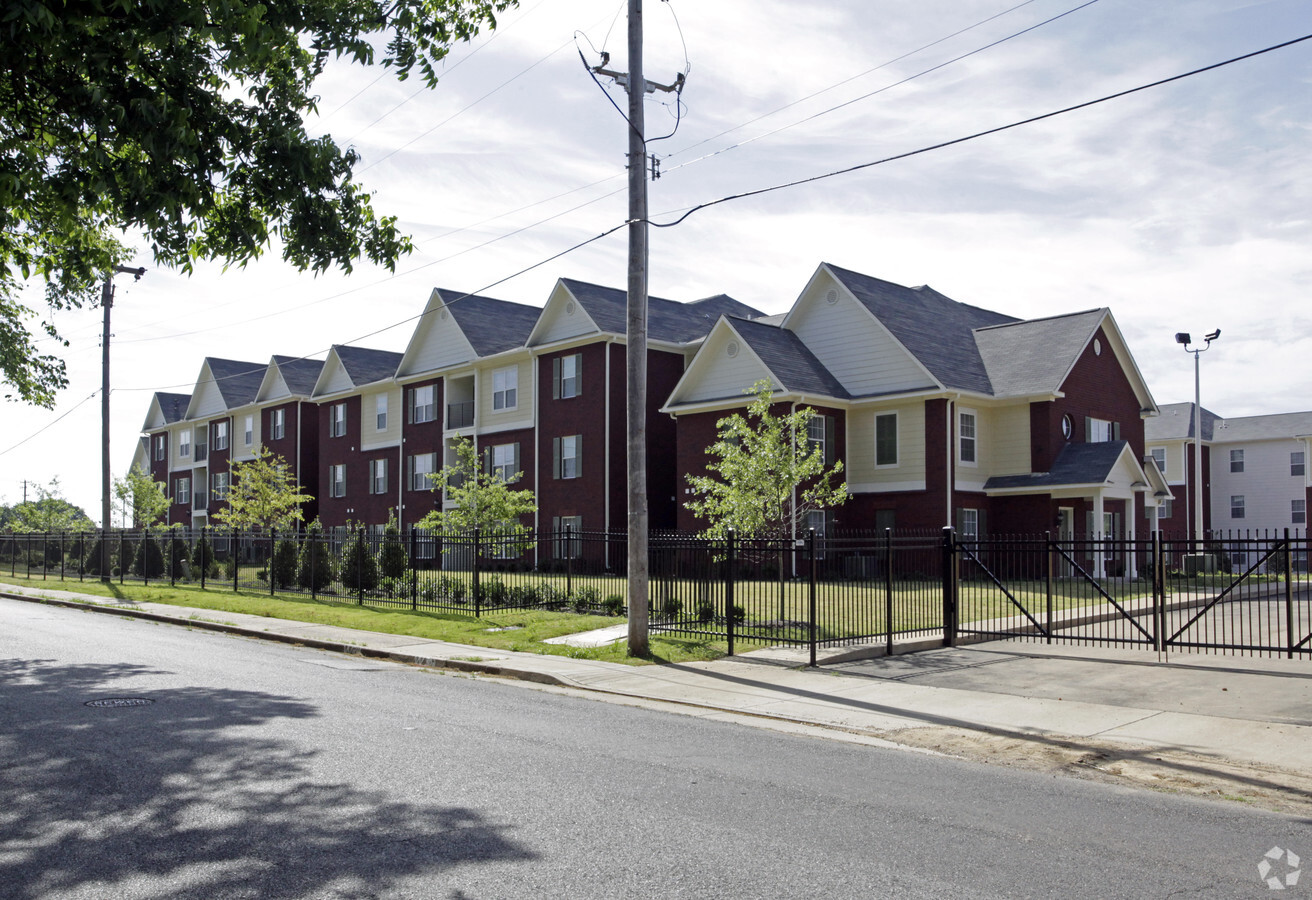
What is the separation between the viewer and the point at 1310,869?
599 cm

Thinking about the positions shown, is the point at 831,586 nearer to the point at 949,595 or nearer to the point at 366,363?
the point at 949,595

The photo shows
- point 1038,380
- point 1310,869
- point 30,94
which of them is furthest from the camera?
point 1038,380

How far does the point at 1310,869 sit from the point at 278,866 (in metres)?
5.75

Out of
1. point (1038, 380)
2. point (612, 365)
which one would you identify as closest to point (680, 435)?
point (612, 365)

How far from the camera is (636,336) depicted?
16.1m

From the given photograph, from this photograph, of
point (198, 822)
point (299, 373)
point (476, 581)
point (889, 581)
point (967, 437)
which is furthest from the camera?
point (299, 373)

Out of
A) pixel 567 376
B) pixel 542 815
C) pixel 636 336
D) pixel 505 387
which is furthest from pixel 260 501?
pixel 542 815

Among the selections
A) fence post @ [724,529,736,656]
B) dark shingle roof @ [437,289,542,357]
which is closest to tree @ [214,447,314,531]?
dark shingle roof @ [437,289,542,357]

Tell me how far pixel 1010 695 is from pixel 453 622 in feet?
38.4

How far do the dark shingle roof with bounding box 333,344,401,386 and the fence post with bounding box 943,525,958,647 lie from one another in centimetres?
3613

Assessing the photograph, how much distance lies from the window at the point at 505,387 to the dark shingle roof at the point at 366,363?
29.2 ft

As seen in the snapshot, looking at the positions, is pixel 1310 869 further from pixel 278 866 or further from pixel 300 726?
pixel 300 726

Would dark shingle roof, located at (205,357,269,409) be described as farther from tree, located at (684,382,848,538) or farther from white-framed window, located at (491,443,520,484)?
tree, located at (684,382,848,538)

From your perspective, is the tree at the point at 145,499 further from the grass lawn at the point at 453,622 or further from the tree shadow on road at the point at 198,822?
the tree shadow on road at the point at 198,822
